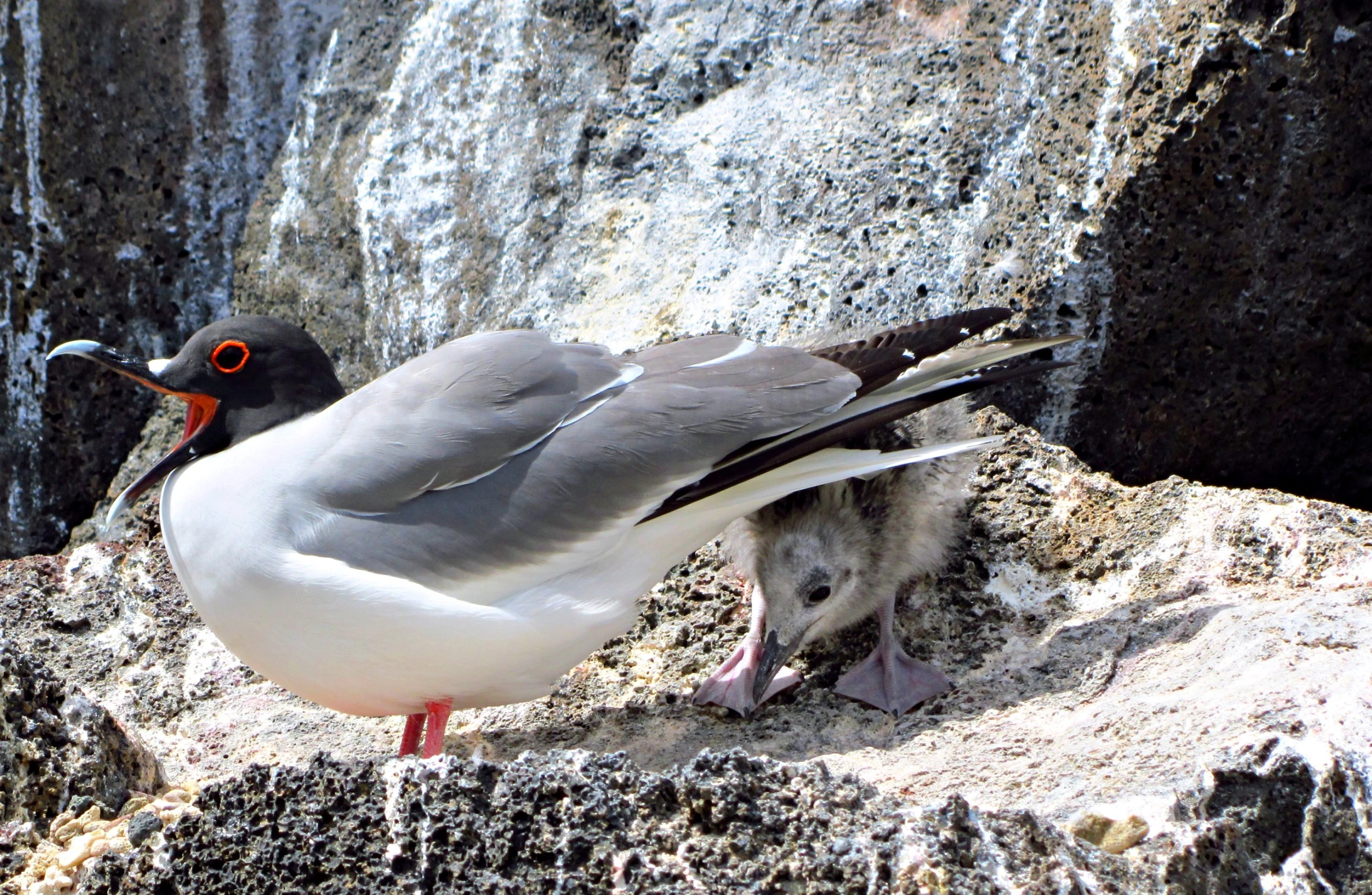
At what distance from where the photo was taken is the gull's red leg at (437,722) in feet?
10.1

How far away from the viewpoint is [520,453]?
307 cm

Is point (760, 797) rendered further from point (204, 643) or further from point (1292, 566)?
point (204, 643)

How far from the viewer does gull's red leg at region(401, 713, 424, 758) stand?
3.27 m

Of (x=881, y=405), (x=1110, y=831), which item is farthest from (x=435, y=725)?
(x=1110, y=831)

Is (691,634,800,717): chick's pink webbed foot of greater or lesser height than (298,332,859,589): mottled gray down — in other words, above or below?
below

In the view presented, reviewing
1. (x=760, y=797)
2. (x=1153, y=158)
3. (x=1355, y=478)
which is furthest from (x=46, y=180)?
(x=1355, y=478)

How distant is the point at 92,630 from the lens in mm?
3883

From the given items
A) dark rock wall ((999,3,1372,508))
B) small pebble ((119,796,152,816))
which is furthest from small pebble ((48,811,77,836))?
dark rock wall ((999,3,1372,508))

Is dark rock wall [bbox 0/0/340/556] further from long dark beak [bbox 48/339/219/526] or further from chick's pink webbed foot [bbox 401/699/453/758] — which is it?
chick's pink webbed foot [bbox 401/699/453/758]

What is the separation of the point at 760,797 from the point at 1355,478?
330 cm

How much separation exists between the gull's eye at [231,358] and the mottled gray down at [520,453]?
319mm

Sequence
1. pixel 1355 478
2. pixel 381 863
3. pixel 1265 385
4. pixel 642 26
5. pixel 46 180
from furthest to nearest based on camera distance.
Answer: pixel 46 180
pixel 642 26
pixel 1355 478
pixel 1265 385
pixel 381 863

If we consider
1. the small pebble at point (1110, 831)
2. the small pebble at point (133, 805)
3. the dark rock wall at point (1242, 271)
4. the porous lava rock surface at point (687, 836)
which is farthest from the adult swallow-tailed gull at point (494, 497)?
the small pebble at point (1110, 831)

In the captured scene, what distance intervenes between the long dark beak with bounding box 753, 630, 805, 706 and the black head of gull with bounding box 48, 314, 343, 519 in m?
1.27
